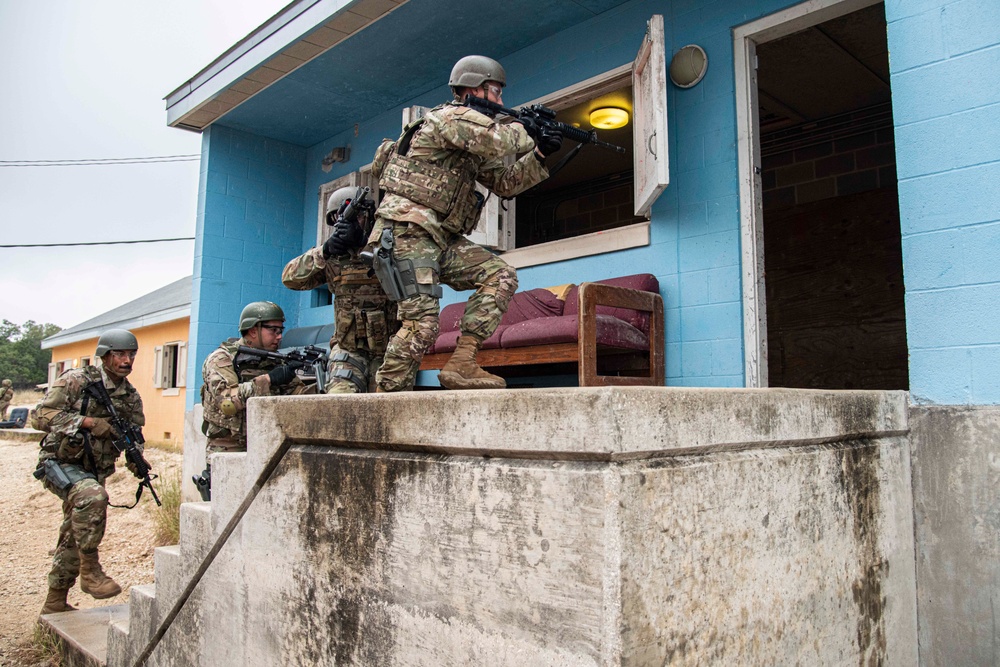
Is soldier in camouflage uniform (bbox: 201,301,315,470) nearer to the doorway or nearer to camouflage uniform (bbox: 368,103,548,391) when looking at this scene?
camouflage uniform (bbox: 368,103,548,391)

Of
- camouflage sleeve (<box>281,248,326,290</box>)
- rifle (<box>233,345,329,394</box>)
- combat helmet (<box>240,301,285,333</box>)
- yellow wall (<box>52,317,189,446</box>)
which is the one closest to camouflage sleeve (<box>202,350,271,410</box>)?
rifle (<box>233,345,329,394</box>)

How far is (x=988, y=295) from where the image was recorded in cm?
277

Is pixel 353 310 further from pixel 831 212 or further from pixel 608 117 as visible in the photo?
pixel 831 212

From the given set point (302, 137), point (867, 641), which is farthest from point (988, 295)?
point (302, 137)

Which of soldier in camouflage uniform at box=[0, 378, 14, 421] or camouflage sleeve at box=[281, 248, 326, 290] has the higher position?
camouflage sleeve at box=[281, 248, 326, 290]

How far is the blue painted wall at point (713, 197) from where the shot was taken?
9.36 feet

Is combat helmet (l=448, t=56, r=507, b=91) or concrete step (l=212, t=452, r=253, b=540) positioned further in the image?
combat helmet (l=448, t=56, r=507, b=91)

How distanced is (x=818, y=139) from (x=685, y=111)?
10.1 feet

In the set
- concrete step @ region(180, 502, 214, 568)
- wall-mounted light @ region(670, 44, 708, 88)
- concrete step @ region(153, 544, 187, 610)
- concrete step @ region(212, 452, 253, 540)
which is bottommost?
concrete step @ region(153, 544, 187, 610)

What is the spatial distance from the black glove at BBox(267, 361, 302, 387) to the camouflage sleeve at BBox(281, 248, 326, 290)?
89cm

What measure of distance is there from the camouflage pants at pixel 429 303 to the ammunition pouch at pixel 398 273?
20 mm

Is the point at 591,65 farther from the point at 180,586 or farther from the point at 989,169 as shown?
the point at 180,586

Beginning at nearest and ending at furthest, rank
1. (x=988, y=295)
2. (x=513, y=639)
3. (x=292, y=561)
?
(x=513, y=639)
(x=292, y=561)
(x=988, y=295)

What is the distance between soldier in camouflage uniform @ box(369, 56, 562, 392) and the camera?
11.2 ft
